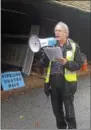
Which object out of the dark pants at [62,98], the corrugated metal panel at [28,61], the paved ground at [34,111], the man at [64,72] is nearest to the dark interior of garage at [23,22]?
the corrugated metal panel at [28,61]

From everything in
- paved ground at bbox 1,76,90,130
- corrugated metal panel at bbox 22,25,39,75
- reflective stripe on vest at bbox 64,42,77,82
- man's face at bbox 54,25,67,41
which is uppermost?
man's face at bbox 54,25,67,41

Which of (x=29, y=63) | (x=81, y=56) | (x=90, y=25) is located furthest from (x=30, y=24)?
(x=81, y=56)

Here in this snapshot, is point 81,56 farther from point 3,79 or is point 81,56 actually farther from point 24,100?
point 3,79

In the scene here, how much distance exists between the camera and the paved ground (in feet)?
22.4

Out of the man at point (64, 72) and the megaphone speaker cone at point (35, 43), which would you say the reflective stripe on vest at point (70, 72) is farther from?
the megaphone speaker cone at point (35, 43)

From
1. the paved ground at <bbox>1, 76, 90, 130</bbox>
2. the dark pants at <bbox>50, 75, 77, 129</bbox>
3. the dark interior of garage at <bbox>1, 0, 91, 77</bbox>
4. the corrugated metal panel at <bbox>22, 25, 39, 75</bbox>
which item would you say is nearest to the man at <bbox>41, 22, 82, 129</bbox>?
the dark pants at <bbox>50, 75, 77, 129</bbox>

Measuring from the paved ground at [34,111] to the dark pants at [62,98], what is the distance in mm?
1134

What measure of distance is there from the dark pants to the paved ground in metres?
1.13

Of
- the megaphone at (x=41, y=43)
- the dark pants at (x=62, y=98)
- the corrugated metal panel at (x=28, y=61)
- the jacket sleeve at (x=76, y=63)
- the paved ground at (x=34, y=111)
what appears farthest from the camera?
the corrugated metal panel at (x=28, y=61)

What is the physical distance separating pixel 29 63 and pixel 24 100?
2.78 m

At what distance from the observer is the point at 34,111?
7.95 m

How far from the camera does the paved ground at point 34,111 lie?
6826 millimetres

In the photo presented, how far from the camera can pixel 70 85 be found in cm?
534

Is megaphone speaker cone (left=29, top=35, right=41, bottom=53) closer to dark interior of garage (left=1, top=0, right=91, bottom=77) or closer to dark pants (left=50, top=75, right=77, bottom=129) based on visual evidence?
dark pants (left=50, top=75, right=77, bottom=129)
